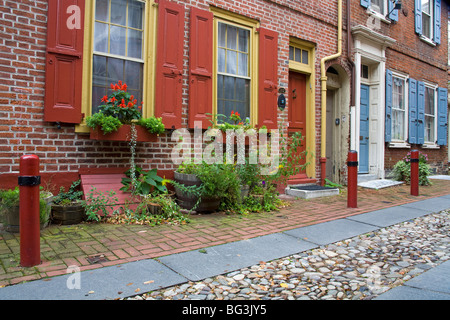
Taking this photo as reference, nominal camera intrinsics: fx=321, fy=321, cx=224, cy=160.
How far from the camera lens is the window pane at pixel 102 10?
4.60m

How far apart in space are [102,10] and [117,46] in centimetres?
53

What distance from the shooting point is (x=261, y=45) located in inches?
245

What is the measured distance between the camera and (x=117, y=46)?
15.6 ft

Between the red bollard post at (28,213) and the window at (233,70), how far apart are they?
3720mm

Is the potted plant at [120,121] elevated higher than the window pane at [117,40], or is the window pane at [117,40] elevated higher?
the window pane at [117,40]

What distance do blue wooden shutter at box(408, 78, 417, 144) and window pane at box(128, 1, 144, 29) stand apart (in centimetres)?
868

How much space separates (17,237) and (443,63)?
13.8m

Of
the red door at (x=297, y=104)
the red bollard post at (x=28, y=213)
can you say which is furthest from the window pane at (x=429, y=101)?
the red bollard post at (x=28, y=213)

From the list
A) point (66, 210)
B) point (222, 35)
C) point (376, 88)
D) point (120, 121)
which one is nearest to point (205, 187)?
point (120, 121)

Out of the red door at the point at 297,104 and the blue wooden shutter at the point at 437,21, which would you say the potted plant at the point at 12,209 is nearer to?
the red door at the point at 297,104

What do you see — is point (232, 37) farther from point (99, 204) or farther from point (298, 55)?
point (99, 204)

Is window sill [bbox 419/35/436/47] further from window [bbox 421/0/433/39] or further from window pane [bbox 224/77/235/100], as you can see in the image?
window pane [bbox 224/77/235/100]

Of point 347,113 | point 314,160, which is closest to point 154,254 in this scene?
point 314,160

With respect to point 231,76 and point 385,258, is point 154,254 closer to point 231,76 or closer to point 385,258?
point 385,258
